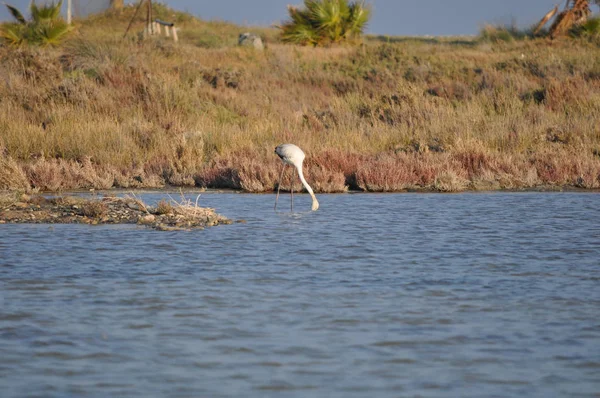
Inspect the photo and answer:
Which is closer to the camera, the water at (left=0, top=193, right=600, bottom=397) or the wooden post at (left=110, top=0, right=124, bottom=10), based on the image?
the water at (left=0, top=193, right=600, bottom=397)

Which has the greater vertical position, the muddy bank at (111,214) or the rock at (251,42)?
the rock at (251,42)

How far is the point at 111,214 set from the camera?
12.1 meters

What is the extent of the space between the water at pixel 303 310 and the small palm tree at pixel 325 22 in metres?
25.3

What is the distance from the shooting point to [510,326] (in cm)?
661

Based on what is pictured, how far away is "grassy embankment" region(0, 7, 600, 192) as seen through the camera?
16453 millimetres

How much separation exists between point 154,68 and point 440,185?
13059mm

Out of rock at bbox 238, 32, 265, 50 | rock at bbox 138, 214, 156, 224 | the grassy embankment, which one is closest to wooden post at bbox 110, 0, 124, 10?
rock at bbox 238, 32, 265, 50

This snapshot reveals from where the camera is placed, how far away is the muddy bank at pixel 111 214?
11.6 m

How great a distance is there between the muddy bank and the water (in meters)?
0.40

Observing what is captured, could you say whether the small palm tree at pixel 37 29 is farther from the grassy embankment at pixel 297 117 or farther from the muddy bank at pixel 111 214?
the muddy bank at pixel 111 214

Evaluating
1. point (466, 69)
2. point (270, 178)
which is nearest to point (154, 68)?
point (466, 69)

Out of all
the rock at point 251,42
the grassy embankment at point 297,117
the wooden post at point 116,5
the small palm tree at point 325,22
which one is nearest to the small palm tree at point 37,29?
the grassy embankment at point 297,117

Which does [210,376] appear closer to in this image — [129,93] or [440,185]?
[440,185]

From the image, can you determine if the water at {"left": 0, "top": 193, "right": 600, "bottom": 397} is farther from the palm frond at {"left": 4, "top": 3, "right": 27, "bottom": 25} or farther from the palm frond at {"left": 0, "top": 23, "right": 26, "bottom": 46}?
the palm frond at {"left": 4, "top": 3, "right": 27, "bottom": 25}
